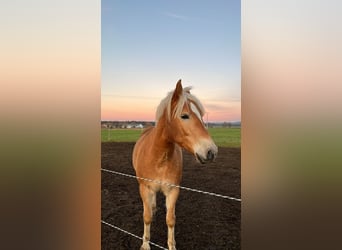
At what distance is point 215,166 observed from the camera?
1637 mm

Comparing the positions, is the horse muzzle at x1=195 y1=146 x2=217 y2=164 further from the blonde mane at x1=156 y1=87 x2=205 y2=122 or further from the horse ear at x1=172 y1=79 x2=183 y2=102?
the horse ear at x1=172 y1=79 x2=183 y2=102

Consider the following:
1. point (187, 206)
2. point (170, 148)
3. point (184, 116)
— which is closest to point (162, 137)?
point (170, 148)

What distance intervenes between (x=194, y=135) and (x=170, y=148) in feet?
0.70

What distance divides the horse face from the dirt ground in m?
0.04

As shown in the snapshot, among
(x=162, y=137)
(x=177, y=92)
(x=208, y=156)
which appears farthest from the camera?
(x=162, y=137)

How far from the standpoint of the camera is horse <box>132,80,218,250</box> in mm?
1632

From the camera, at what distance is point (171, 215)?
5.99 ft

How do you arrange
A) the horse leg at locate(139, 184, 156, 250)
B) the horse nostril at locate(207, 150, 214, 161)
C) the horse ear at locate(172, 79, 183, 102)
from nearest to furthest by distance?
the horse nostril at locate(207, 150, 214, 161) → the horse ear at locate(172, 79, 183, 102) → the horse leg at locate(139, 184, 156, 250)

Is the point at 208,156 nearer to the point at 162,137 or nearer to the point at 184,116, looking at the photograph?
the point at 184,116

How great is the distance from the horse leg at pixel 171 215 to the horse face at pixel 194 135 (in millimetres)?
254

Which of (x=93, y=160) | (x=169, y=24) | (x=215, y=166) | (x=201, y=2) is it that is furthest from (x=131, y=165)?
(x=201, y=2)

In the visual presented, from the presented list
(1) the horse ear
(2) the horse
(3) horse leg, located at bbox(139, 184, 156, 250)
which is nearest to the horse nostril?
(2) the horse

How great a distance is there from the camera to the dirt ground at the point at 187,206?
1605mm

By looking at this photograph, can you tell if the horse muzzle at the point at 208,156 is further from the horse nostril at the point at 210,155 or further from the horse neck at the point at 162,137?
the horse neck at the point at 162,137
